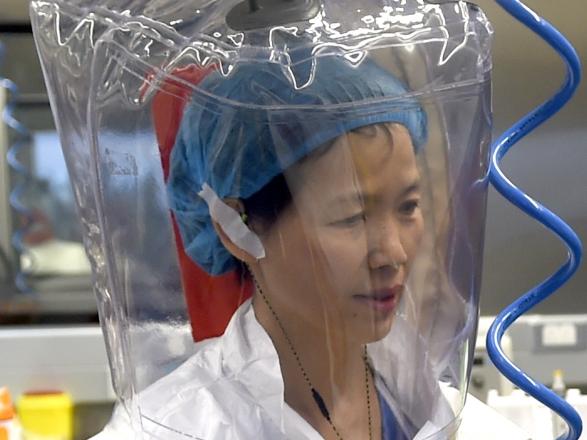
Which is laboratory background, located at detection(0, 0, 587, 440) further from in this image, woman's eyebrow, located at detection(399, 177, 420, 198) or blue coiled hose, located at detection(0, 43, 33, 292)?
woman's eyebrow, located at detection(399, 177, 420, 198)

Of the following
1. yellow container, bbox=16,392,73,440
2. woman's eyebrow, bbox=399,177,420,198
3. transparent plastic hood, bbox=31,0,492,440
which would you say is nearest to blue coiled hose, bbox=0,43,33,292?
yellow container, bbox=16,392,73,440

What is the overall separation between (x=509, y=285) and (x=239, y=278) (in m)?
0.81

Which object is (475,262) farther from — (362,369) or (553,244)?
(553,244)

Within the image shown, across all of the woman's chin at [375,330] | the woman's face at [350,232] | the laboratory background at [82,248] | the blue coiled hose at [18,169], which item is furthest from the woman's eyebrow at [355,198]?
the blue coiled hose at [18,169]

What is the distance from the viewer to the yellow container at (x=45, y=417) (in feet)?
4.17

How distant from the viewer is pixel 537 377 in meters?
1.32

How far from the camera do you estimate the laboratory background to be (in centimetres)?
131

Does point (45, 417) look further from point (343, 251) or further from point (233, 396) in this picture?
point (343, 251)

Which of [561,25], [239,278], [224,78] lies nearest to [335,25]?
[224,78]

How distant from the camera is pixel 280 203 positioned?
0.62 meters

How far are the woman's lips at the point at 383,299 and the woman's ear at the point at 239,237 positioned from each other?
0.09 meters

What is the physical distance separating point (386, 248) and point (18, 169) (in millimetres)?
969

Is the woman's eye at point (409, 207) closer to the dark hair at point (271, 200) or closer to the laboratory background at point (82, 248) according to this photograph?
the dark hair at point (271, 200)

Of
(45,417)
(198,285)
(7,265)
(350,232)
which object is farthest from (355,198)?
(7,265)
